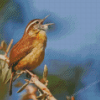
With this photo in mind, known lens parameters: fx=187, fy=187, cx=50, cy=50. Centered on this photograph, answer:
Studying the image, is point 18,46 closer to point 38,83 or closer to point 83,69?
point 83,69

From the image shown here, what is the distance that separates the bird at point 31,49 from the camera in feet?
4.14

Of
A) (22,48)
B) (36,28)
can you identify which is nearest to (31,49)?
(22,48)

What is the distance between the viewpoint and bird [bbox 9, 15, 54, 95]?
49.7 inches

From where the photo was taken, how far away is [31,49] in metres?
1.33

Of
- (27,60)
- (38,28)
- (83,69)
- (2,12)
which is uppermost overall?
(2,12)

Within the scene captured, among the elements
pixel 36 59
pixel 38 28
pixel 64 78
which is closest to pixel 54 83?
pixel 64 78

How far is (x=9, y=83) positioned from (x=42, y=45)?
36 centimetres

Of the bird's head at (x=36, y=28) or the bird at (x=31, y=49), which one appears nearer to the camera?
the bird at (x=31, y=49)

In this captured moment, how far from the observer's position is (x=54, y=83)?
1.27 metres

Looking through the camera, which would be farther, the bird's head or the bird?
the bird's head

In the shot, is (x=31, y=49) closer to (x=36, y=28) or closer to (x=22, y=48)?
(x=22, y=48)

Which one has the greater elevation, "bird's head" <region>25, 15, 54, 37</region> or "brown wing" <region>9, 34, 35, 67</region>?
"bird's head" <region>25, 15, 54, 37</region>

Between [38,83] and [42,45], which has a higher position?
[38,83]

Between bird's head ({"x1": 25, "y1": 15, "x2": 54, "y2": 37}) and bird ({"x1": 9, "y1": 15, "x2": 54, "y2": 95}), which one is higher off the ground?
bird's head ({"x1": 25, "y1": 15, "x2": 54, "y2": 37})
